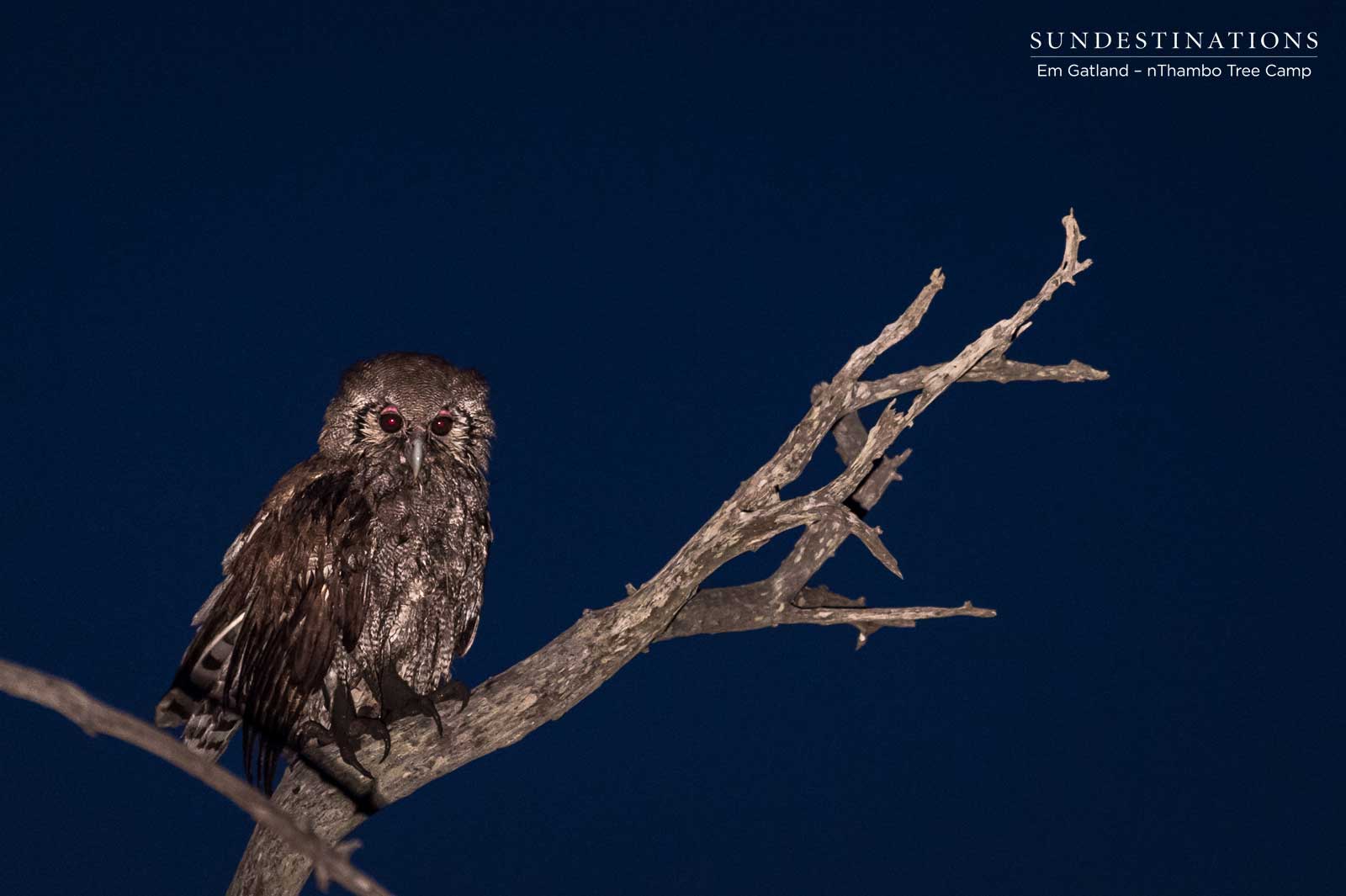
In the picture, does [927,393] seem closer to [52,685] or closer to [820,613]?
[820,613]

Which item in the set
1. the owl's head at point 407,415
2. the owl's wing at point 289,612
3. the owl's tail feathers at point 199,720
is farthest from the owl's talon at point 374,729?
the owl's head at point 407,415

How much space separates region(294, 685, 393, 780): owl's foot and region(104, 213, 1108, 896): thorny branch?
53mm

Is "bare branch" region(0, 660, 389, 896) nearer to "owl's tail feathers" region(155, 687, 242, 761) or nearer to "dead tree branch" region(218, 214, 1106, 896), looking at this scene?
"dead tree branch" region(218, 214, 1106, 896)

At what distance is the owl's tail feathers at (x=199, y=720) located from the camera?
11.4 ft

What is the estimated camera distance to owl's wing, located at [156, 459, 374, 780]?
134 inches

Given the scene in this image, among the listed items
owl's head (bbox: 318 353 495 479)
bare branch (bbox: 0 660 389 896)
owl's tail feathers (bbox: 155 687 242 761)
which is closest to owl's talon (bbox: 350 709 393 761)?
owl's tail feathers (bbox: 155 687 242 761)

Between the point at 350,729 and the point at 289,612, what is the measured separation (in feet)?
1.18

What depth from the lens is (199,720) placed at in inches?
138

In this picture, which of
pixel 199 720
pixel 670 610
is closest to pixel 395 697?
pixel 199 720

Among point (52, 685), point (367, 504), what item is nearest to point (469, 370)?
point (367, 504)

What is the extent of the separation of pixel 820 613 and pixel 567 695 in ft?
2.51

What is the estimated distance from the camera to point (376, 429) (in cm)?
349

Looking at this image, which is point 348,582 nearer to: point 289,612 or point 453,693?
point 289,612

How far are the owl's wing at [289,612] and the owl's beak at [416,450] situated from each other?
7.3 inches
